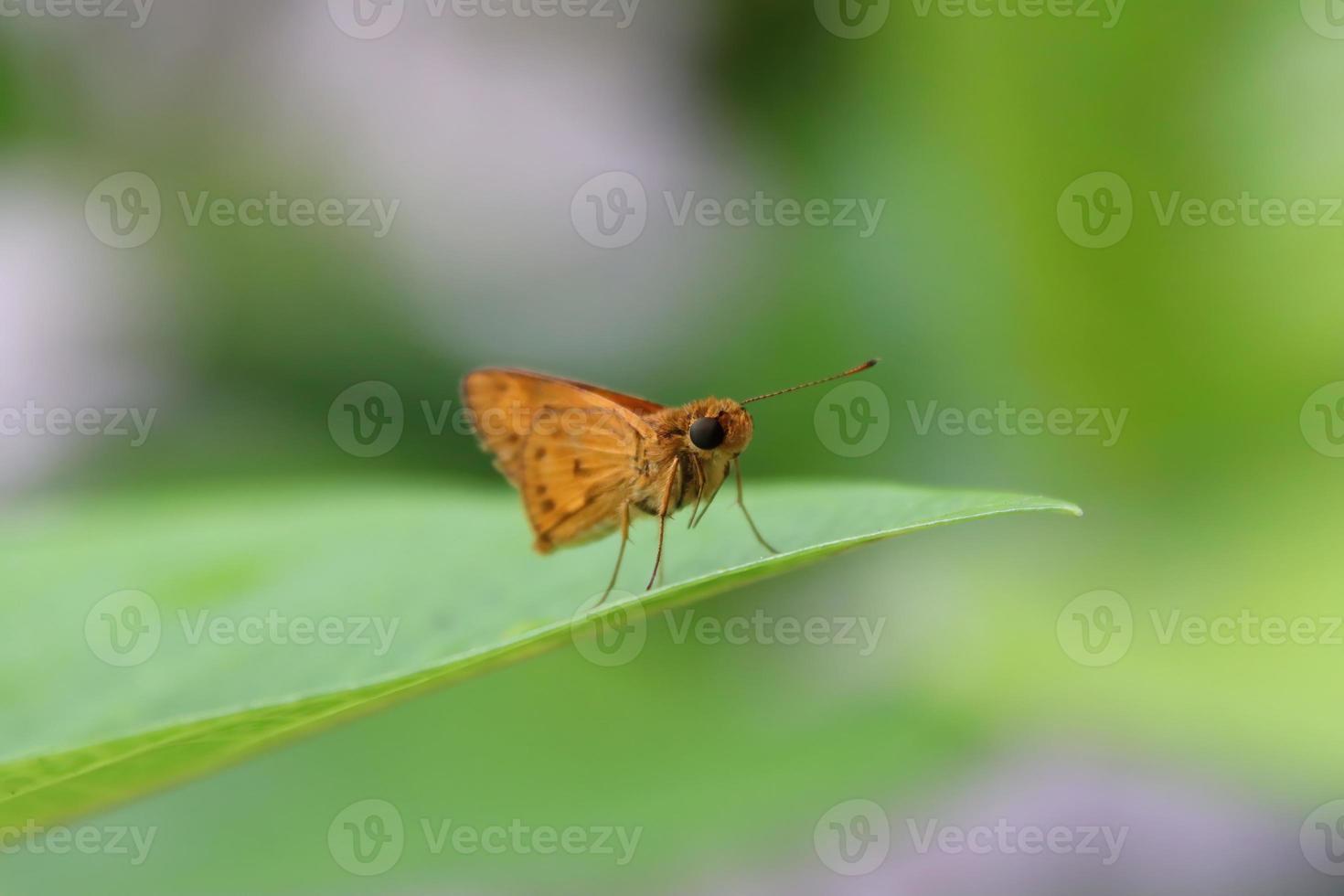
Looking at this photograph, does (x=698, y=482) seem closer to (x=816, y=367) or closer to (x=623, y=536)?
(x=623, y=536)

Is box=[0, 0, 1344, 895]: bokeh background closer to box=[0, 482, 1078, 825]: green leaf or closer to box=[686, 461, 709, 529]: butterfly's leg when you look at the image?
box=[0, 482, 1078, 825]: green leaf

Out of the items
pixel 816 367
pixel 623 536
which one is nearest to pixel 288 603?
pixel 623 536

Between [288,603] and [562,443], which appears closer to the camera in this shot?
[288,603]

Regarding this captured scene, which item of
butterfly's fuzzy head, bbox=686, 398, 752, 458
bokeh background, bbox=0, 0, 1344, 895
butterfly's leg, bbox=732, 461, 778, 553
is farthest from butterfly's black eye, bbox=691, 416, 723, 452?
bokeh background, bbox=0, 0, 1344, 895

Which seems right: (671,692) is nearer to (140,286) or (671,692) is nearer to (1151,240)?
(1151,240)

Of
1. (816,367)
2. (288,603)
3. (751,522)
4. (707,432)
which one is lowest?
(288,603)

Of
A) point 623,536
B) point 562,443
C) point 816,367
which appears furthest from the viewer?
point 816,367

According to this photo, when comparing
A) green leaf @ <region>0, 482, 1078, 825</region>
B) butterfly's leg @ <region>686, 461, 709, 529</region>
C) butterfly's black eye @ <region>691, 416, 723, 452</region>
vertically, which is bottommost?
green leaf @ <region>0, 482, 1078, 825</region>

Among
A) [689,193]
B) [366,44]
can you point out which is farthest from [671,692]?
[366,44]
